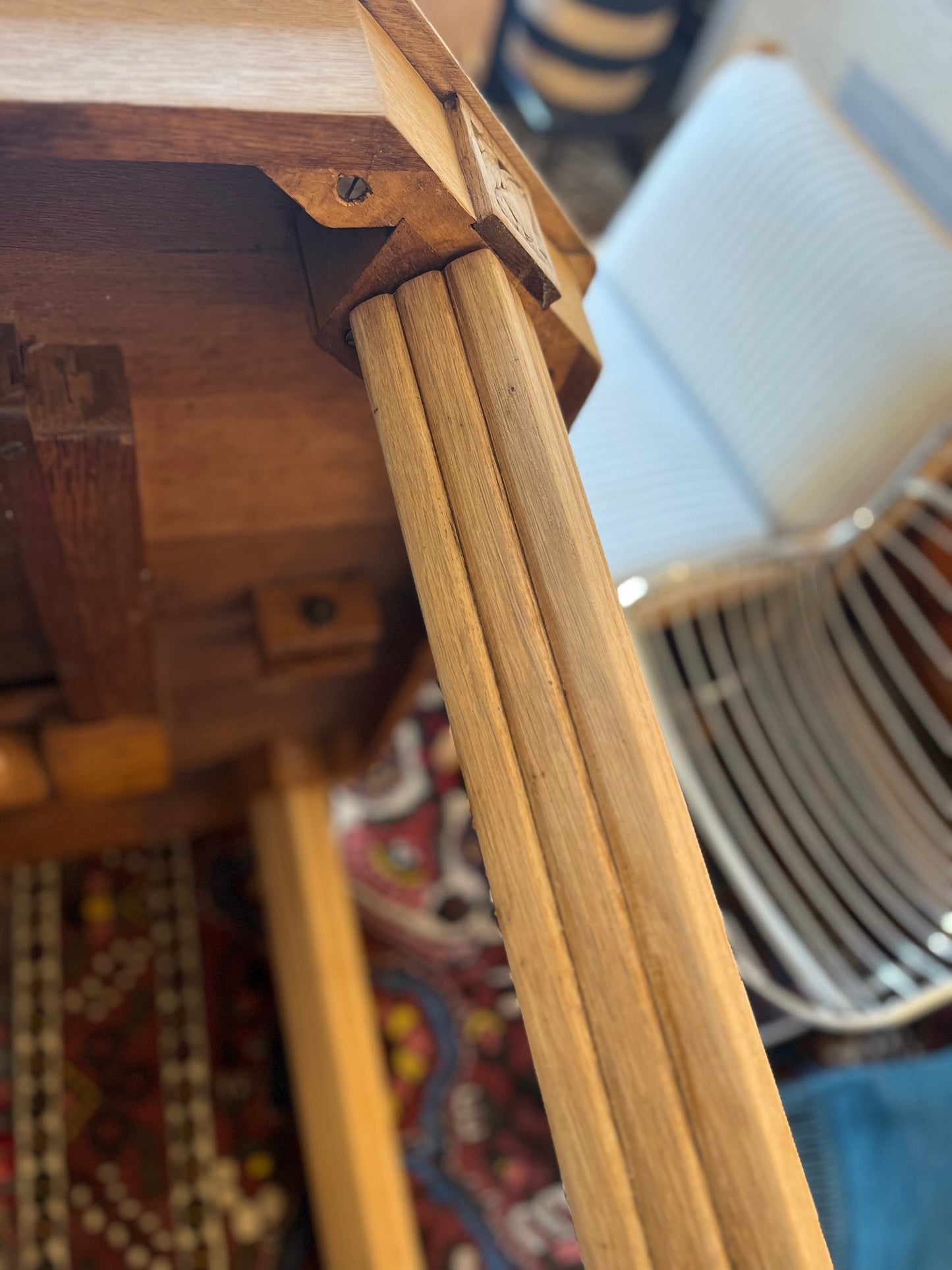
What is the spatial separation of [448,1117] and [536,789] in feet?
3.69

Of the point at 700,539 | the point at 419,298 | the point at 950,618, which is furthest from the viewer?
the point at 950,618

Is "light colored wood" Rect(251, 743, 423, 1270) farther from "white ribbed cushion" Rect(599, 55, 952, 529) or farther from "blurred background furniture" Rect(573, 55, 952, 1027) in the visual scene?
"white ribbed cushion" Rect(599, 55, 952, 529)

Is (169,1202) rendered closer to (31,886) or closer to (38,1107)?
(38,1107)

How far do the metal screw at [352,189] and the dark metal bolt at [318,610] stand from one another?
1.66ft

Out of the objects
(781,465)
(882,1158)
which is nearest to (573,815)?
(781,465)

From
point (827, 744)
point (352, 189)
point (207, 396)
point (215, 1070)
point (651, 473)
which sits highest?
point (352, 189)

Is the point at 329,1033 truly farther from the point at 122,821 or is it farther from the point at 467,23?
the point at 467,23

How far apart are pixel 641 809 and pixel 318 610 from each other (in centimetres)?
55

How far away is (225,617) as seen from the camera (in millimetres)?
958

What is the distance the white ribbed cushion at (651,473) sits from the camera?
4.05 ft

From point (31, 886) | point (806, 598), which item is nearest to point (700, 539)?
point (806, 598)

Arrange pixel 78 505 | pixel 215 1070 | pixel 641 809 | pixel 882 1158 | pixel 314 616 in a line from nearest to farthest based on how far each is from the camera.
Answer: pixel 641 809 → pixel 78 505 → pixel 314 616 → pixel 882 1158 → pixel 215 1070

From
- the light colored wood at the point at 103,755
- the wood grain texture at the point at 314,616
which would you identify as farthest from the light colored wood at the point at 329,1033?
the wood grain texture at the point at 314,616

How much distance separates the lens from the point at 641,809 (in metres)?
0.41
